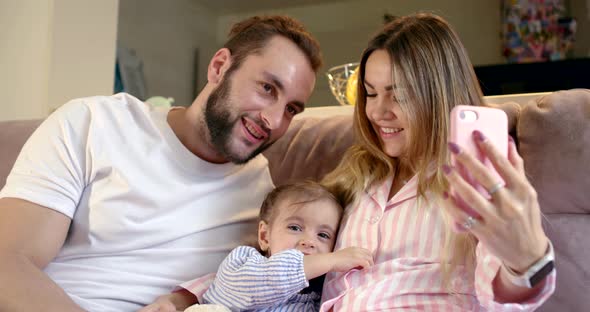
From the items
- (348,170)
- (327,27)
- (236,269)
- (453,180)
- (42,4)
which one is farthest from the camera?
(327,27)

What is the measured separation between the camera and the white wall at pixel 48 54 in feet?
9.65

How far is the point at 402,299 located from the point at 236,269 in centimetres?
35

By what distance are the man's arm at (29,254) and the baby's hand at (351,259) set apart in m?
0.51

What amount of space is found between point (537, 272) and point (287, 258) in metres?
0.51

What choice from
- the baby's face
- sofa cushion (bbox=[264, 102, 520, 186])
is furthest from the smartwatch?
sofa cushion (bbox=[264, 102, 520, 186])

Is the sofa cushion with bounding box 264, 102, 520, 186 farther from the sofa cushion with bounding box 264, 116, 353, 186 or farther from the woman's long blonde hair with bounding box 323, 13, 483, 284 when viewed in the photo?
the woman's long blonde hair with bounding box 323, 13, 483, 284

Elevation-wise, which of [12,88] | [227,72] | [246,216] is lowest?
[12,88]

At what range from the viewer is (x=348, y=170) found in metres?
1.35

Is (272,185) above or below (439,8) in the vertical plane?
below

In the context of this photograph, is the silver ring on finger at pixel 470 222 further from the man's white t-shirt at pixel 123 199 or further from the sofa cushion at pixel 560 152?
the man's white t-shirt at pixel 123 199

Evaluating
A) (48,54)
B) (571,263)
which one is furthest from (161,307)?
(48,54)

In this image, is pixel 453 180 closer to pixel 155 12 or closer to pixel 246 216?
pixel 246 216

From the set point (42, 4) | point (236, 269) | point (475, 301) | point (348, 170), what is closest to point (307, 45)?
point (348, 170)

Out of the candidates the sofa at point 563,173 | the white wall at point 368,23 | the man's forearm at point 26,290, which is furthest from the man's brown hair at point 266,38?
the white wall at point 368,23
